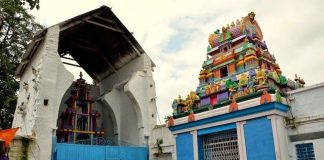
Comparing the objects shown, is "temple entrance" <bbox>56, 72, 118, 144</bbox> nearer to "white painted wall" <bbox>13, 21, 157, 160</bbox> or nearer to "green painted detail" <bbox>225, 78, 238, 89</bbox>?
"white painted wall" <bbox>13, 21, 157, 160</bbox>

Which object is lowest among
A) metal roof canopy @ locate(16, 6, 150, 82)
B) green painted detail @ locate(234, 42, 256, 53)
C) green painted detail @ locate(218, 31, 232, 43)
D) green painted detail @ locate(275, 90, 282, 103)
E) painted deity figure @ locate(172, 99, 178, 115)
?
green painted detail @ locate(275, 90, 282, 103)

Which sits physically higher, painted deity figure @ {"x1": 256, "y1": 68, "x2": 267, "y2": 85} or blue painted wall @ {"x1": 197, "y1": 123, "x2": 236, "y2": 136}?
painted deity figure @ {"x1": 256, "y1": 68, "x2": 267, "y2": 85}

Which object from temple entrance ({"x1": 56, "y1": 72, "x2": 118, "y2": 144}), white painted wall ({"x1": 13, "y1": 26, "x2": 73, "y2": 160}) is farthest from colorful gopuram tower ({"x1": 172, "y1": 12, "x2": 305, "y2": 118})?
temple entrance ({"x1": 56, "y1": 72, "x2": 118, "y2": 144})

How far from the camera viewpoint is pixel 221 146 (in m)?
13.3

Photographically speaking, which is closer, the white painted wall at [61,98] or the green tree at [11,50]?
the white painted wall at [61,98]

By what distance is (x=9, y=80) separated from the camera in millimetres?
22156

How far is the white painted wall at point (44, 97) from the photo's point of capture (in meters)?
15.6

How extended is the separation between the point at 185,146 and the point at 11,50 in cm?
1562

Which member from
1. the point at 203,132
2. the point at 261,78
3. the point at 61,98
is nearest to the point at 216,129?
the point at 203,132

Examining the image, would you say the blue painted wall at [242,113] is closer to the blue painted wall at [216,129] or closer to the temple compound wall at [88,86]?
the blue painted wall at [216,129]

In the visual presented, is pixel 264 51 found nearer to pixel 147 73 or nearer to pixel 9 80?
pixel 147 73

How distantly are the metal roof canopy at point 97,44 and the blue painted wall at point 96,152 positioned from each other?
6371mm

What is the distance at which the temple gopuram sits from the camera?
455 inches

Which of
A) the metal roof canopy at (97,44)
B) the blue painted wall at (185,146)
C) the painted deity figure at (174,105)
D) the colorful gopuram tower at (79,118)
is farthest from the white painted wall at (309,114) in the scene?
the colorful gopuram tower at (79,118)
